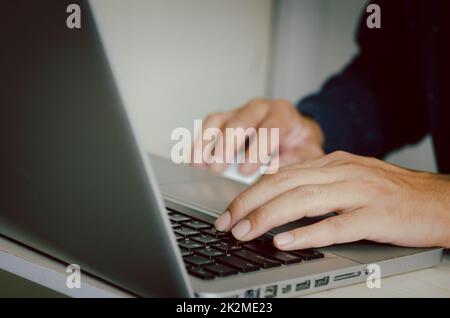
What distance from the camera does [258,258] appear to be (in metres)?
0.51

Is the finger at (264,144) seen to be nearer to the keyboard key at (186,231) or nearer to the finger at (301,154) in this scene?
the finger at (301,154)

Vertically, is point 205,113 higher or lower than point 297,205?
higher

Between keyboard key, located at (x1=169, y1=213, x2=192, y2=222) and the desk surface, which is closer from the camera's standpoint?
the desk surface

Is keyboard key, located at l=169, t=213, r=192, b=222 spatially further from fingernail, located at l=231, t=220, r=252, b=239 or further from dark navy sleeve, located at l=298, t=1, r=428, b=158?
dark navy sleeve, located at l=298, t=1, r=428, b=158

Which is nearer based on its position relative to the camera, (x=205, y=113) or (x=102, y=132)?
(x=102, y=132)

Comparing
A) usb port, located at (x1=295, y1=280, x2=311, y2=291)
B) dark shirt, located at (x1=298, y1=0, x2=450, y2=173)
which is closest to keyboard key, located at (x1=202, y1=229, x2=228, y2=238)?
usb port, located at (x1=295, y1=280, x2=311, y2=291)

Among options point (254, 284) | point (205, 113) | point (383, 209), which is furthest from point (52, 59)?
point (205, 113)

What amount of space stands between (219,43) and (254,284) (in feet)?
4.78

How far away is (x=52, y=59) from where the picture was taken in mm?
416

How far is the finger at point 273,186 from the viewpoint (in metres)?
0.56

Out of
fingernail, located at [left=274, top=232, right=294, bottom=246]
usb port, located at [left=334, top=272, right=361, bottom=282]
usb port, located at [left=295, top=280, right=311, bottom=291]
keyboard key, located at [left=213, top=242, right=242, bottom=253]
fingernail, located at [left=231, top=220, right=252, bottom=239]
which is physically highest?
fingernail, located at [left=231, top=220, right=252, bottom=239]

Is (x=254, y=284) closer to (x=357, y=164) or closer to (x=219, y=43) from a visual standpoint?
(x=357, y=164)

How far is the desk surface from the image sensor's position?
0.47 metres

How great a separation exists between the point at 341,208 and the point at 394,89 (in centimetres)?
74
